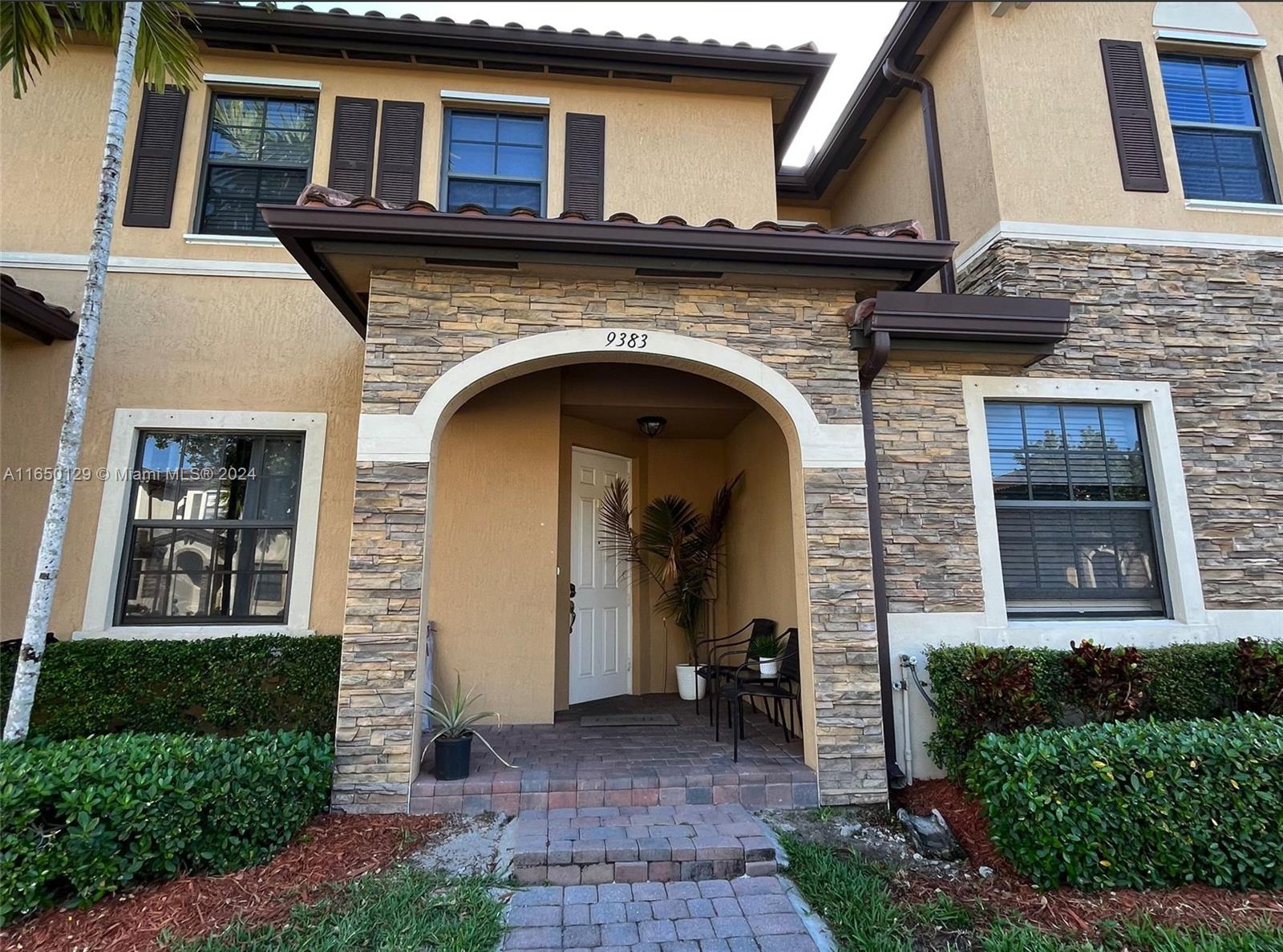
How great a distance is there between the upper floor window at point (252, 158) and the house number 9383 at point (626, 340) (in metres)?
3.80

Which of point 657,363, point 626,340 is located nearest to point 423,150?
point 626,340

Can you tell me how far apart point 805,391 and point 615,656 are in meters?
3.75

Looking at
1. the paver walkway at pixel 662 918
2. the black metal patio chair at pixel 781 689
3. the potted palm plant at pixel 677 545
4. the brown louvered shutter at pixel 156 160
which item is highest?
the brown louvered shutter at pixel 156 160

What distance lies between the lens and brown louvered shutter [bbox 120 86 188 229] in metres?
5.61

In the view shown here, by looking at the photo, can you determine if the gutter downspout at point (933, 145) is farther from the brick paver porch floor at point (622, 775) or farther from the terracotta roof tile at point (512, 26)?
the brick paver porch floor at point (622, 775)

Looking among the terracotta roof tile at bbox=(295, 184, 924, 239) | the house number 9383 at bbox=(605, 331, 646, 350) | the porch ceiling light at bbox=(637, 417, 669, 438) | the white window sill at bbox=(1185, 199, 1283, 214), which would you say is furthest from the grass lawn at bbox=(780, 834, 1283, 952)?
the white window sill at bbox=(1185, 199, 1283, 214)

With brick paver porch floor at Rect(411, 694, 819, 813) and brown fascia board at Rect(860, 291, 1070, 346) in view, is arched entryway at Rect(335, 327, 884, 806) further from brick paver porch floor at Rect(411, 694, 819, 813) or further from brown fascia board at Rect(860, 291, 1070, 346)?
brown fascia board at Rect(860, 291, 1070, 346)

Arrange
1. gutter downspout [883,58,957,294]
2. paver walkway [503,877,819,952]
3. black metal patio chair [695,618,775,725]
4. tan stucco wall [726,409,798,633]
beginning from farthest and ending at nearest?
gutter downspout [883,58,957,294], tan stucco wall [726,409,798,633], black metal patio chair [695,618,775,725], paver walkway [503,877,819,952]

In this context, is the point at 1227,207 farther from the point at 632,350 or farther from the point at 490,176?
the point at 490,176

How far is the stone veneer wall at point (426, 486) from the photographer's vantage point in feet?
12.8

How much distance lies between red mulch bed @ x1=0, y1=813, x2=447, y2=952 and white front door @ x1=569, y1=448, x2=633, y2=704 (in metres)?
2.85

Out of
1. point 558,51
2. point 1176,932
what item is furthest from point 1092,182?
point 1176,932

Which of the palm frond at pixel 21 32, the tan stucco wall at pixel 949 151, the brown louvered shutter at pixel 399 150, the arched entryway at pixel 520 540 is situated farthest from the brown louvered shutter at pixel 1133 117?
the palm frond at pixel 21 32

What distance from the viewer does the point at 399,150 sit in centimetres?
596
